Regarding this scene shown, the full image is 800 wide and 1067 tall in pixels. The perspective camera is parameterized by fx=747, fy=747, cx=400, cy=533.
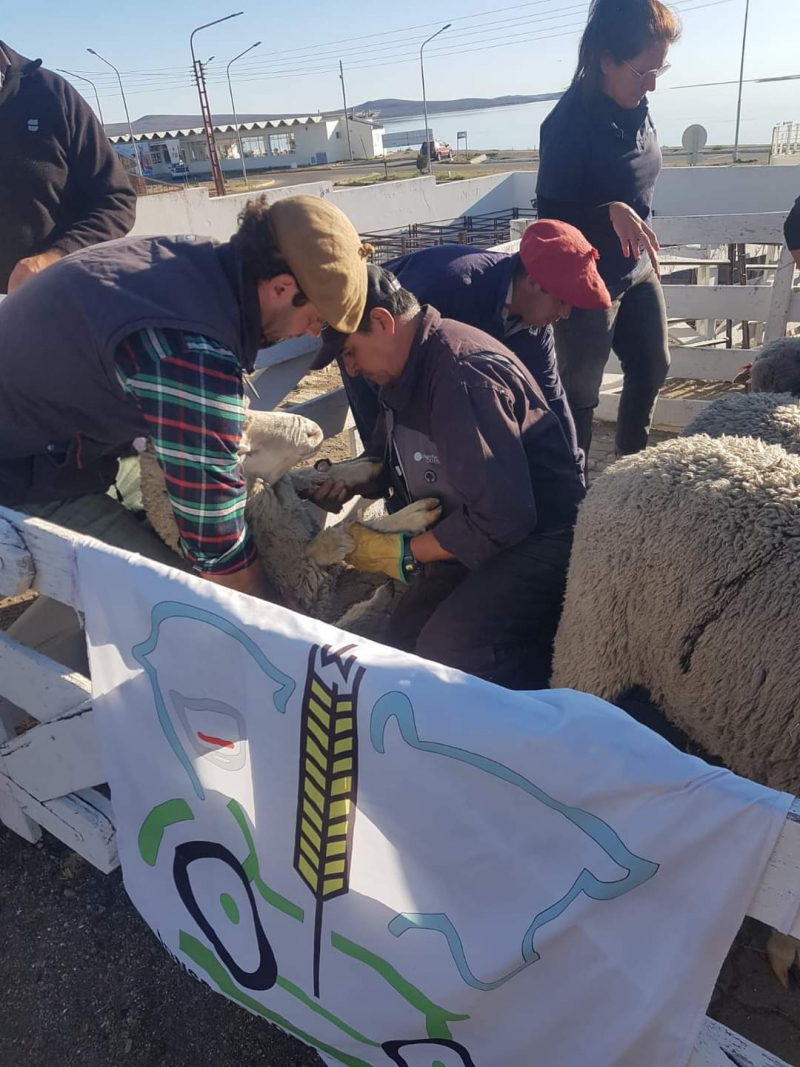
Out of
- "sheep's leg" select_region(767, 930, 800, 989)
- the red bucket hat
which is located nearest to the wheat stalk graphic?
"sheep's leg" select_region(767, 930, 800, 989)

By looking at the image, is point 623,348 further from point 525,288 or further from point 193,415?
point 193,415

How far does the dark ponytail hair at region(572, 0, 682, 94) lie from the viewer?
110 inches

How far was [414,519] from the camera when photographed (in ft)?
7.70

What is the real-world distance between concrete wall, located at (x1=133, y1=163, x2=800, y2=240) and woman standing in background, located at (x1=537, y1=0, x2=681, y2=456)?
335 cm

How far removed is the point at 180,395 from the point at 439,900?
1.17 m

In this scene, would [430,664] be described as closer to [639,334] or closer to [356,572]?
[356,572]

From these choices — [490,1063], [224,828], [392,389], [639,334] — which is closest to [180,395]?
[392,389]

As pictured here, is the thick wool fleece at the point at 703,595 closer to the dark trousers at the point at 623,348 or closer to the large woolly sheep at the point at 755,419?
the large woolly sheep at the point at 755,419

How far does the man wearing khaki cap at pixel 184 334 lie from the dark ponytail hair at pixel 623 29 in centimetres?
175

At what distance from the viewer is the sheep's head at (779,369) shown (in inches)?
114

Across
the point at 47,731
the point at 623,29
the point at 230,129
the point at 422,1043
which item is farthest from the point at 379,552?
the point at 230,129

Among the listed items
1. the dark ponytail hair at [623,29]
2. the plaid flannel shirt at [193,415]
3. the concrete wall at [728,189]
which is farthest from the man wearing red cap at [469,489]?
the concrete wall at [728,189]

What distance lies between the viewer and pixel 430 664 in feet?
3.59

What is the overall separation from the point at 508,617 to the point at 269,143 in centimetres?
7483
